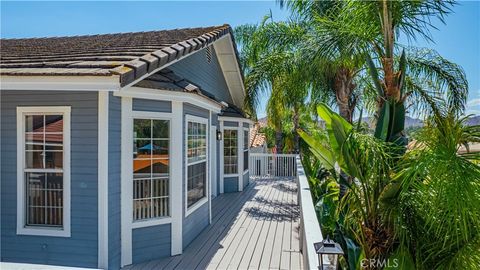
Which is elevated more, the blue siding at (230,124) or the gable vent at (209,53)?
the gable vent at (209,53)

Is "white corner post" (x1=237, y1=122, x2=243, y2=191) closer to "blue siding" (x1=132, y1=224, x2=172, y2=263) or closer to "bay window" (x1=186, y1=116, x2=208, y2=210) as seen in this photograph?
"bay window" (x1=186, y1=116, x2=208, y2=210)

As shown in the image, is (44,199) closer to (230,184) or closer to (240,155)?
(230,184)

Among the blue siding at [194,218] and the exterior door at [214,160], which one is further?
the exterior door at [214,160]

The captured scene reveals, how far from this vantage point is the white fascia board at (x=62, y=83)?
430 centimetres

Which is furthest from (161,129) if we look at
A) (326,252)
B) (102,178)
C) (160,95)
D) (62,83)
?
(326,252)

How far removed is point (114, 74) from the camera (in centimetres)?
423

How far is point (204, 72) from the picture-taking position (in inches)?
394

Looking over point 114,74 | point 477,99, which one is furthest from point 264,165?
point 114,74

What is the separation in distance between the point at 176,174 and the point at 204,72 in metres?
5.06

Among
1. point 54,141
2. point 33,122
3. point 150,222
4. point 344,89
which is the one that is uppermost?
point 344,89

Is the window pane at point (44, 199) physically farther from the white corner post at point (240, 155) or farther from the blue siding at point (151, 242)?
the white corner post at point (240, 155)

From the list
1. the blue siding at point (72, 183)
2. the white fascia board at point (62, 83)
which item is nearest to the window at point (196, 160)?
the blue siding at point (72, 183)

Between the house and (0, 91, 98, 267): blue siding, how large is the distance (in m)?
0.02

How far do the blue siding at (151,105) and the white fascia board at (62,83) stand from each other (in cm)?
89
